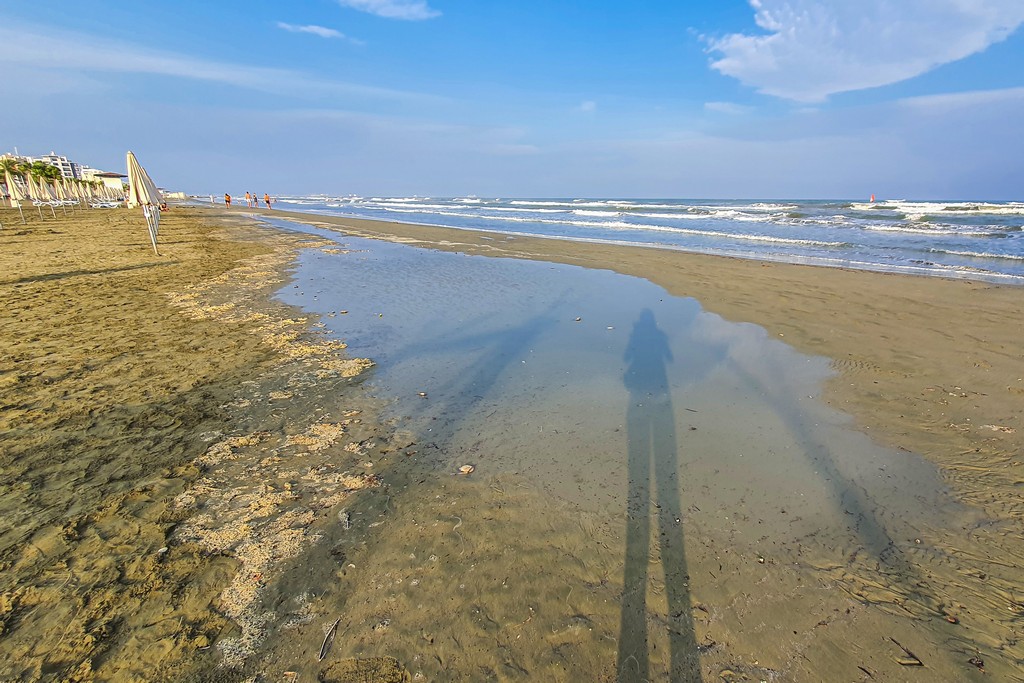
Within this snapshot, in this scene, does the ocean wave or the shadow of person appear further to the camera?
the ocean wave

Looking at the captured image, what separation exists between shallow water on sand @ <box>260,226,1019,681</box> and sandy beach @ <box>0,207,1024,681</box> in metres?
0.02

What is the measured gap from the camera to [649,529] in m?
3.59

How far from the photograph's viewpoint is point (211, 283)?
12.2 m

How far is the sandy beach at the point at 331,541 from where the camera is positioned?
258cm

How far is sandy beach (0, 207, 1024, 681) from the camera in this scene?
2578mm

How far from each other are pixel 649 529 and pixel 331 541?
257 cm

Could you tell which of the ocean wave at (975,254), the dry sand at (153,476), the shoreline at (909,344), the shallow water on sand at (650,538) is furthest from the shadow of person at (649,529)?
the ocean wave at (975,254)

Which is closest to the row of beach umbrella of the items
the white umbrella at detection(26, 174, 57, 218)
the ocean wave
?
the white umbrella at detection(26, 174, 57, 218)

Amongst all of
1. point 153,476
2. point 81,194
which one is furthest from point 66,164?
point 153,476

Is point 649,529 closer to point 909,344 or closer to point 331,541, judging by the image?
point 331,541

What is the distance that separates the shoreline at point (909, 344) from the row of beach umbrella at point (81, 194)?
1632 centimetres

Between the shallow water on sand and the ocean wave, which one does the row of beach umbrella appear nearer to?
the shallow water on sand

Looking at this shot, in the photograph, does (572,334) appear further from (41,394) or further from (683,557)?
(41,394)

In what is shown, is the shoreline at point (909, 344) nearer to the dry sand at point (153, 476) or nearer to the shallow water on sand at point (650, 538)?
the shallow water on sand at point (650, 538)
